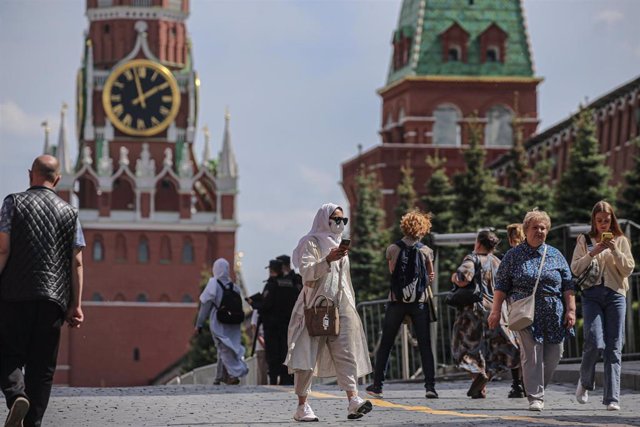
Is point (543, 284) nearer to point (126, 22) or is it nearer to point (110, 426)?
point (110, 426)

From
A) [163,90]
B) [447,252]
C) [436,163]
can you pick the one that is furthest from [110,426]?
[163,90]

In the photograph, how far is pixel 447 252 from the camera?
57.2 meters

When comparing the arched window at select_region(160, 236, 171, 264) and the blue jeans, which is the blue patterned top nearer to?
the blue jeans

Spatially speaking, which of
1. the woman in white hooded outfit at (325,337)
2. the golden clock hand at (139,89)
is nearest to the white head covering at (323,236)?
the woman in white hooded outfit at (325,337)

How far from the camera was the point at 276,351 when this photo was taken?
26.0 m

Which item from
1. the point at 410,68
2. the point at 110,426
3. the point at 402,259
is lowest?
the point at 110,426

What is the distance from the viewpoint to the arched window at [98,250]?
12900 centimetres

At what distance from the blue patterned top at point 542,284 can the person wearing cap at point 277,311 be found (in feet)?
25.6

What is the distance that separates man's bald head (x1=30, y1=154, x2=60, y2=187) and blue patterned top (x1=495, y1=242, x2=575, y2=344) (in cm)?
440

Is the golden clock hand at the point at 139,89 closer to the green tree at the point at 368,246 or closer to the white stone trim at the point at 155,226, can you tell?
the white stone trim at the point at 155,226

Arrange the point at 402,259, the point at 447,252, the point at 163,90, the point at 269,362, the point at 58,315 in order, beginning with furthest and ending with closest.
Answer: the point at 163,90 < the point at 447,252 < the point at 269,362 < the point at 402,259 < the point at 58,315

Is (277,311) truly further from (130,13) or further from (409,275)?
(130,13)

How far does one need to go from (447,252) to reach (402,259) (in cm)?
3763

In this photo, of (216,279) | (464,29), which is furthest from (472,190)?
(464,29)
